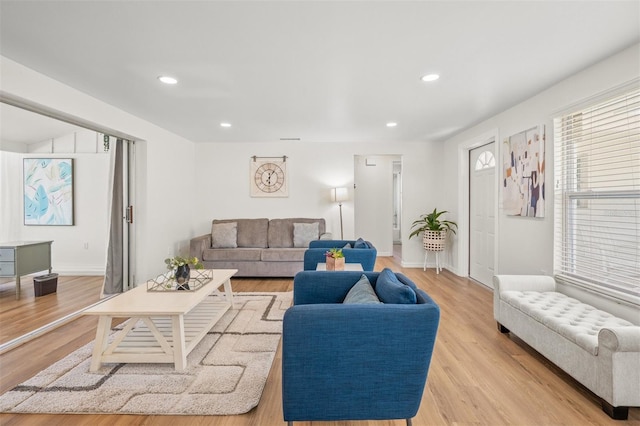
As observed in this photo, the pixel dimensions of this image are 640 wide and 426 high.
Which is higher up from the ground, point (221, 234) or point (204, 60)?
point (204, 60)

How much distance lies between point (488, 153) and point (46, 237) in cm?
716

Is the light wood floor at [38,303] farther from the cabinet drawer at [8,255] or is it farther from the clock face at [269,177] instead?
the clock face at [269,177]

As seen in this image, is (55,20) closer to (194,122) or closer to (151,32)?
(151,32)

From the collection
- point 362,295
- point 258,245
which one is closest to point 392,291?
point 362,295

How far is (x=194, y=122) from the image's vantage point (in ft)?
14.4

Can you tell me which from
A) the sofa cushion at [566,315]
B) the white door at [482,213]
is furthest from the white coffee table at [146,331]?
the white door at [482,213]

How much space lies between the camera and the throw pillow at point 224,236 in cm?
513

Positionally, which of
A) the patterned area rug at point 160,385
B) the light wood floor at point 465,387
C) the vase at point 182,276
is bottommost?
the light wood floor at point 465,387

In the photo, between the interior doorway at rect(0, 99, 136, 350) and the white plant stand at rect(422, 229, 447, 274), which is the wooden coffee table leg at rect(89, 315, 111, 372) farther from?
the white plant stand at rect(422, 229, 447, 274)

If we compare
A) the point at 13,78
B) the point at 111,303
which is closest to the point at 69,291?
the point at 111,303

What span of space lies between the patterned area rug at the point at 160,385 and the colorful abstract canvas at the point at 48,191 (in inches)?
140

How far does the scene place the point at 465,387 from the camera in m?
2.02

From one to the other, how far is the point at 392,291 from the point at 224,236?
406cm

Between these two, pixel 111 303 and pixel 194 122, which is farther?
pixel 194 122
